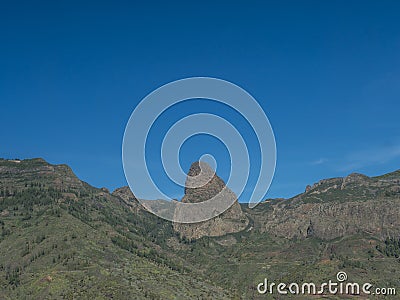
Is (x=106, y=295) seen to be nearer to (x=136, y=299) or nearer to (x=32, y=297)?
(x=136, y=299)

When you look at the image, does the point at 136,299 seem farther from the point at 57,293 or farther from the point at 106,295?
the point at 57,293

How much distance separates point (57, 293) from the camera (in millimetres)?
194750

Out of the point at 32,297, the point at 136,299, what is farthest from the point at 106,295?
the point at 32,297

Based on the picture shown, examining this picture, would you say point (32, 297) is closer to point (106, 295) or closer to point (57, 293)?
point (57, 293)

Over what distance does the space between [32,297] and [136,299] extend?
1487 inches

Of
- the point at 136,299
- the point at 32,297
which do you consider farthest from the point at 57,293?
the point at 136,299

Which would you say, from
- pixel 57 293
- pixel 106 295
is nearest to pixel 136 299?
pixel 106 295

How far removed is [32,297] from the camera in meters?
196

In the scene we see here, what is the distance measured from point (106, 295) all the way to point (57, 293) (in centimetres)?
1784

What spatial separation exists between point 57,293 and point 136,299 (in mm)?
28680

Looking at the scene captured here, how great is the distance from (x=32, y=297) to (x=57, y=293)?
9.71 meters

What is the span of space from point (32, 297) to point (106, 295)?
89.7ft

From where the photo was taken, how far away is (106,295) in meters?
194
